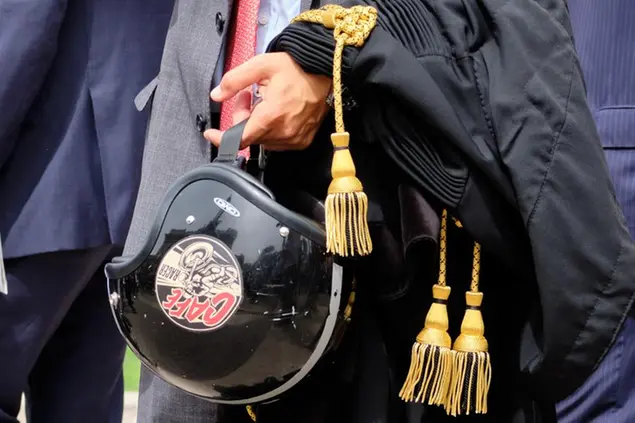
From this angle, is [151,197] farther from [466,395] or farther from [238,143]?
[466,395]

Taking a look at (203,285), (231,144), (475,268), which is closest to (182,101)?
(231,144)

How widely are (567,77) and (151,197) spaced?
50 cm

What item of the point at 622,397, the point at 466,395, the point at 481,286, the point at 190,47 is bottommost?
the point at 622,397

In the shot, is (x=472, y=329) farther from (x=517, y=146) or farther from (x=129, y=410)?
(x=129, y=410)

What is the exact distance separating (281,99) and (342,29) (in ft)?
0.30

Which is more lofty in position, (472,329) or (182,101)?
(182,101)

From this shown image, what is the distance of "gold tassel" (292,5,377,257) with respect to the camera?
2.91 feet

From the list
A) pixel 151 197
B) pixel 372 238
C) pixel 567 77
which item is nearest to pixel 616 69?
pixel 567 77

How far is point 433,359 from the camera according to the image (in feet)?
2.97

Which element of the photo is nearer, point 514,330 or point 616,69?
point 514,330

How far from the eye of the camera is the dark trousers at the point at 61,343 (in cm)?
140

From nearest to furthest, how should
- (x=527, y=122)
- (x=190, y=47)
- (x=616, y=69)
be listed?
(x=527, y=122), (x=190, y=47), (x=616, y=69)

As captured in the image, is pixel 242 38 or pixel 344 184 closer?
pixel 344 184

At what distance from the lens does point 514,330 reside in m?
0.97
